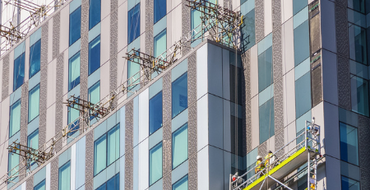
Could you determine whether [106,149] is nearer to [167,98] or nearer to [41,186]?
[167,98]

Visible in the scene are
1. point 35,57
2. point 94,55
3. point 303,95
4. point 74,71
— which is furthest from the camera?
point 35,57

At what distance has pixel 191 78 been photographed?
6450 cm

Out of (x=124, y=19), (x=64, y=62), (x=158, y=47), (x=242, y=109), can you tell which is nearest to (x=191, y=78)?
(x=242, y=109)

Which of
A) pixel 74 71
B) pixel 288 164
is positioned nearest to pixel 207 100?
pixel 288 164

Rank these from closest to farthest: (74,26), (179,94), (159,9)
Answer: (179,94) → (159,9) → (74,26)

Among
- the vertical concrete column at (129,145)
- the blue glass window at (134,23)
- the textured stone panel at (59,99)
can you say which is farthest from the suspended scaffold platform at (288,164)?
the textured stone panel at (59,99)

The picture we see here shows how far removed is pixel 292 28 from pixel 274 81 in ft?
10.3

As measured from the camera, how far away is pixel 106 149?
7081 centimetres

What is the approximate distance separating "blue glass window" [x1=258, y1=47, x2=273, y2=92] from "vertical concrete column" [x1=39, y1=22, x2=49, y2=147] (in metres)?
23.2

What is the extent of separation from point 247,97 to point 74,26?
22.1 metres

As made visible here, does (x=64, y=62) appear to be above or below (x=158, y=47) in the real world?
above

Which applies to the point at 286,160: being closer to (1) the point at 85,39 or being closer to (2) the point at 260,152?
(2) the point at 260,152

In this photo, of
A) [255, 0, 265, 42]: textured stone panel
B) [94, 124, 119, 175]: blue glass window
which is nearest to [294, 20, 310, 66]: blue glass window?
[255, 0, 265, 42]: textured stone panel

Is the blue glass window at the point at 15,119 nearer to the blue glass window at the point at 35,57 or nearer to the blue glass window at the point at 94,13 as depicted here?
the blue glass window at the point at 35,57
